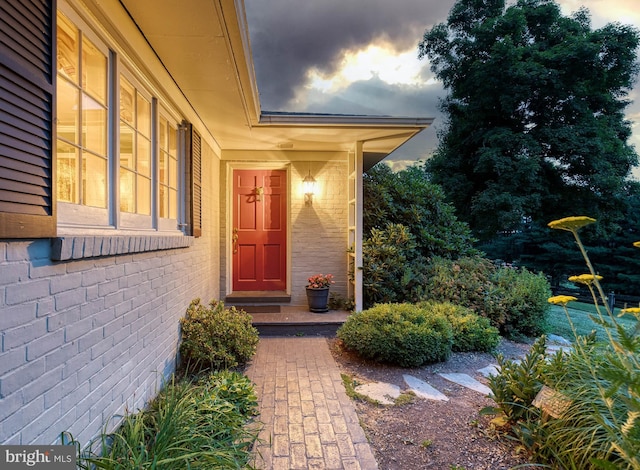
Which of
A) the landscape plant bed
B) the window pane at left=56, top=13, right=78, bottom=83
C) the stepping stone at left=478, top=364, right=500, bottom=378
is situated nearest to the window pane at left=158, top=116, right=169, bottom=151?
the window pane at left=56, top=13, right=78, bottom=83

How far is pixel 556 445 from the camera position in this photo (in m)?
1.99

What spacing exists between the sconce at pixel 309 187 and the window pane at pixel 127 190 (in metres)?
3.25

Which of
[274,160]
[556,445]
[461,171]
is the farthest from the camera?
[461,171]

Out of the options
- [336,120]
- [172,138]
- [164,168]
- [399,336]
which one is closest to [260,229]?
[336,120]

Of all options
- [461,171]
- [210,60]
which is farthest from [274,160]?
[461,171]

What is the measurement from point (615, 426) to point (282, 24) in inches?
366

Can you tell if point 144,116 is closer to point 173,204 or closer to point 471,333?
point 173,204

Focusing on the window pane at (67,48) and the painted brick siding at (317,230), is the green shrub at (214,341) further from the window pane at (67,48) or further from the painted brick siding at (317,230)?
the window pane at (67,48)

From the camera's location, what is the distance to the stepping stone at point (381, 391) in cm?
299

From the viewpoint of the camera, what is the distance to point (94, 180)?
201cm

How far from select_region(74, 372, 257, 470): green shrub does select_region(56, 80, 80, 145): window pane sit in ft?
→ 4.60

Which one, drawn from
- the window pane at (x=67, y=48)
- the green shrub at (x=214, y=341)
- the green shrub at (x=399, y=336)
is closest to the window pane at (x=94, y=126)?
the window pane at (x=67, y=48)

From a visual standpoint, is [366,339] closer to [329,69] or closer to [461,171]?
[329,69]

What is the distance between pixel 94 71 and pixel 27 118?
35.8 inches
